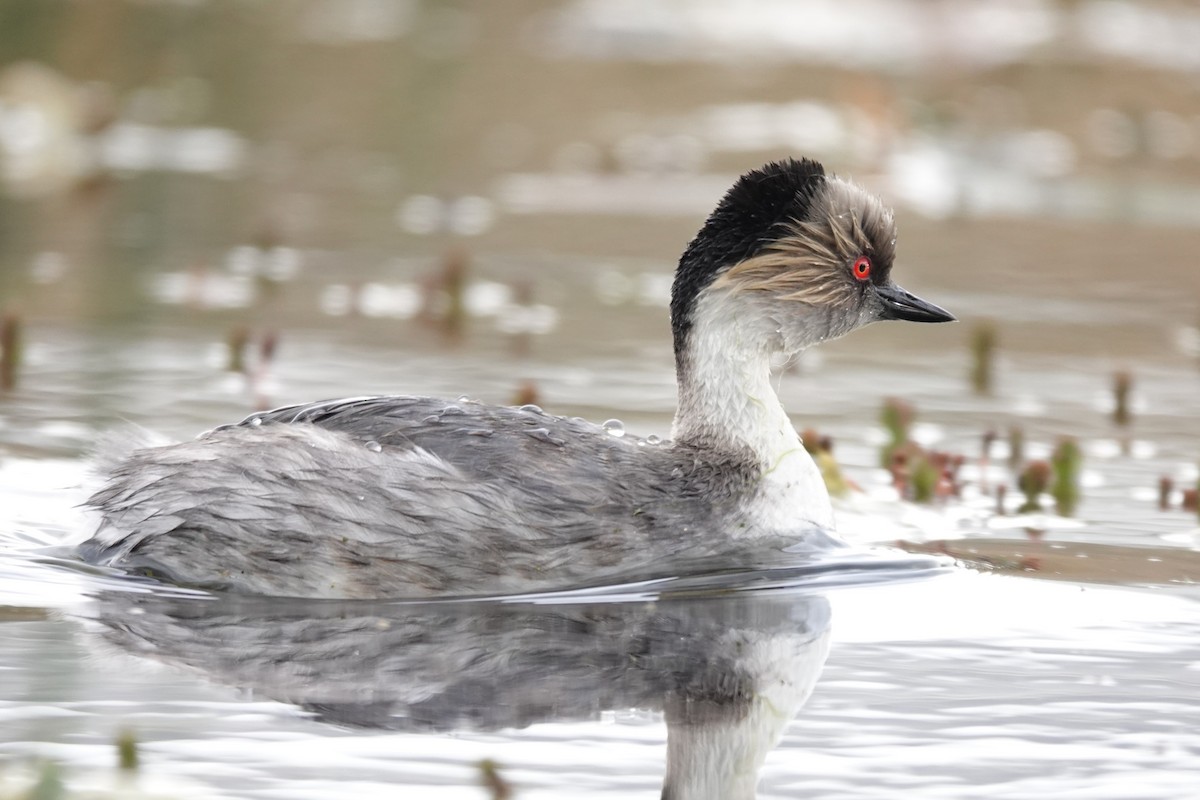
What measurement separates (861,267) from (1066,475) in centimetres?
141

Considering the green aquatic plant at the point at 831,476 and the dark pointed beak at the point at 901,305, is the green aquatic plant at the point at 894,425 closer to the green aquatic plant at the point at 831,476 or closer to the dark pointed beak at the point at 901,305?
the green aquatic plant at the point at 831,476

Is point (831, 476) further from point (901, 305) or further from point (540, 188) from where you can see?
point (540, 188)

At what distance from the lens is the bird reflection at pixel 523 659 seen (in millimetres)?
5508

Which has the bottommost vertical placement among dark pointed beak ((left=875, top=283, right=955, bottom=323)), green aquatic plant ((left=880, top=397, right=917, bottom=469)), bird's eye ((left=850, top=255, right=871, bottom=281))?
green aquatic plant ((left=880, top=397, right=917, bottom=469))

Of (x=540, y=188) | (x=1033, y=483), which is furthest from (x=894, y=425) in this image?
(x=540, y=188)

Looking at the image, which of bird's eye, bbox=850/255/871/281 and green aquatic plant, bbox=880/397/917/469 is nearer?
bird's eye, bbox=850/255/871/281

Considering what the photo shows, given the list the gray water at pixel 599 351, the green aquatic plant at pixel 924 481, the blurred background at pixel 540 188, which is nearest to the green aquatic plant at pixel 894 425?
the gray water at pixel 599 351

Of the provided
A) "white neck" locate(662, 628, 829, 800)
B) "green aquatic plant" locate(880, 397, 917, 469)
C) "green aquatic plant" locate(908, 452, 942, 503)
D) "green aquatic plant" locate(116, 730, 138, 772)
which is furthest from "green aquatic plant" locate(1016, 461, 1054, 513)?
"green aquatic plant" locate(116, 730, 138, 772)

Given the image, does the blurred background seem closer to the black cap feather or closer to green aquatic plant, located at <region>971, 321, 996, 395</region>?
green aquatic plant, located at <region>971, 321, 996, 395</region>

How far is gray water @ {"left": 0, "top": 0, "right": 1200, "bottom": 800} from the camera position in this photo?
17.9 ft

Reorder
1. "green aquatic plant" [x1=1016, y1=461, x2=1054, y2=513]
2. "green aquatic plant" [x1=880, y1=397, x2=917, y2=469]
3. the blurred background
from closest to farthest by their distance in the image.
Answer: "green aquatic plant" [x1=1016, y1=461, x2=1054, y2=513] → "green aquatic plant" [x1=880, y1=397, x2=917, y2=469] → the blurred background

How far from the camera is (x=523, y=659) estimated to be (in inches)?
241

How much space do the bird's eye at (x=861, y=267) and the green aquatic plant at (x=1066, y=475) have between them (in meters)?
1.27

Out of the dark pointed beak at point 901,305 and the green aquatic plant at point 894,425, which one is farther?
the green aquatic plant at point 894,425
